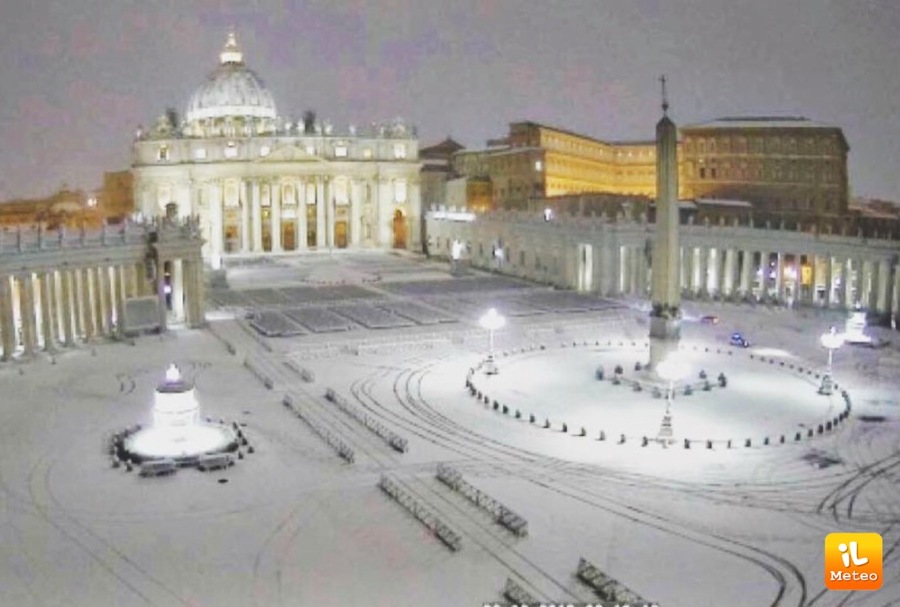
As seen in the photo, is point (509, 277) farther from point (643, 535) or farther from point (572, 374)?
point (643, 535)

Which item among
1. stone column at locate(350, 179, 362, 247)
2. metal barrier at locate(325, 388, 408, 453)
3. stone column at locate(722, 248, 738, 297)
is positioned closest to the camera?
metal barrier at locate(325, 388, 408, 453)

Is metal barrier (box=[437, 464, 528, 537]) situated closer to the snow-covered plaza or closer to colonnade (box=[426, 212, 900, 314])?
the snow-covered plaza

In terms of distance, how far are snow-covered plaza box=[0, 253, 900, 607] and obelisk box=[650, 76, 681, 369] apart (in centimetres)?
284

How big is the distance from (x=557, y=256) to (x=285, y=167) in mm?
44952

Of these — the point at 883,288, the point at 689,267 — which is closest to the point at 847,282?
the point at 883,288

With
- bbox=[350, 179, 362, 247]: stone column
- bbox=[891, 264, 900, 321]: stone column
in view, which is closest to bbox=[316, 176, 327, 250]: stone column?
bbox=[350, 179, 362, 247]: stone column

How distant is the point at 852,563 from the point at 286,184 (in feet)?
324

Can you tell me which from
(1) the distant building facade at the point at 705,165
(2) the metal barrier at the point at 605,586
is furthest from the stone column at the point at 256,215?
(2) the metal barrier at the point at 605,586

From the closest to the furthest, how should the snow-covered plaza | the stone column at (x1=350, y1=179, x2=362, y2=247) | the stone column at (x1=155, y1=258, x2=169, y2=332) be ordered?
the snow-covered plaza < the stone column at (x1=155, y1=258, x2=169, y2=332) < the stone column at (x1=350, y1=179, x2=362, y2=247)

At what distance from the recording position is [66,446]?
1319 inches

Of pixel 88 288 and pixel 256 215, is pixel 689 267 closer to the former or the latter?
pixel 88 288

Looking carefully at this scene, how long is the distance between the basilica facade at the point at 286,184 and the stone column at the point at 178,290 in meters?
51.1

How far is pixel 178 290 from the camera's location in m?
59.8

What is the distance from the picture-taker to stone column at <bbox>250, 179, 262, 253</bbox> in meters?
112
